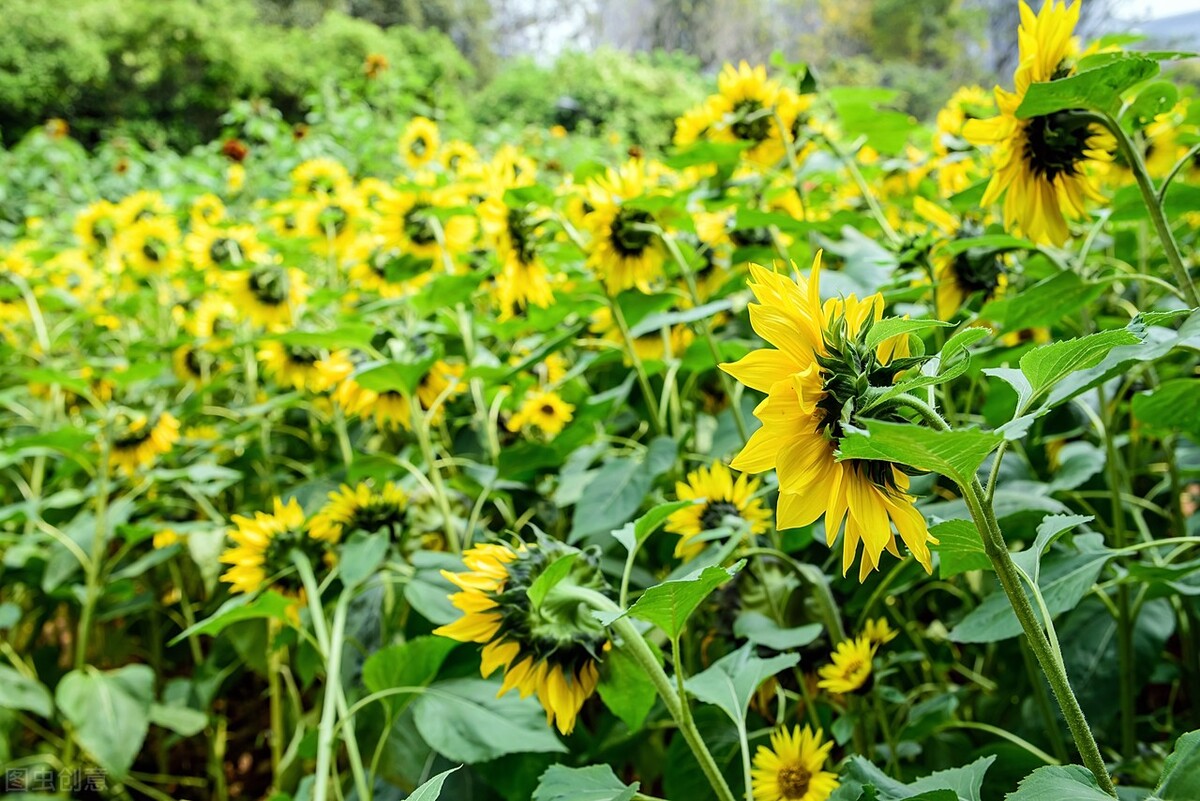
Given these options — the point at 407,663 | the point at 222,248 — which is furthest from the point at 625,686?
the point at 222,248

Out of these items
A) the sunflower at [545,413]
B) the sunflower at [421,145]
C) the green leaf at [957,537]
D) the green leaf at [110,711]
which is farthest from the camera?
the sunflower at [421,145]

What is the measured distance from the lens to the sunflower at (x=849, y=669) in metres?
0.56

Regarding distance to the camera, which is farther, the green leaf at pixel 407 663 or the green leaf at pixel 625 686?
the green leaf at pixel 407 663

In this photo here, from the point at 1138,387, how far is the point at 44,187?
448 centimetres

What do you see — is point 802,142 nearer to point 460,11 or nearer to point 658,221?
point 658,221

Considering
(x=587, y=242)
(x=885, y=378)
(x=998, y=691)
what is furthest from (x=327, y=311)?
(x=885, y=378)

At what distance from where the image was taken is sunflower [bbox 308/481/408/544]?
2.57ft

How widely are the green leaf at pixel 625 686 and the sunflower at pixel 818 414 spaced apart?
7.5 inches

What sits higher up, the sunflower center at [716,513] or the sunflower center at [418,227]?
the sunflower center at [418,227]

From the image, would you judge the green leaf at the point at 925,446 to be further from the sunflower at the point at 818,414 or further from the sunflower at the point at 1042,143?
the sunflower at the point at 1042,143

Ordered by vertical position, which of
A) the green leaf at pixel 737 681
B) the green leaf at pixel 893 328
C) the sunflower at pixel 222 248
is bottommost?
the green leaf at pixel 737 681

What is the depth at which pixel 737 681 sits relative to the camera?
503 millimetres

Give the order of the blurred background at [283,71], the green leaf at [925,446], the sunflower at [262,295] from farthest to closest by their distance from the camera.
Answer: the blurred background at [283,71]
the sunflower at [262,295]
the green leaf at [925,446]

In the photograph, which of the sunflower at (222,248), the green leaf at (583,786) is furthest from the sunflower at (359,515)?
the sunflower at (222,248)
